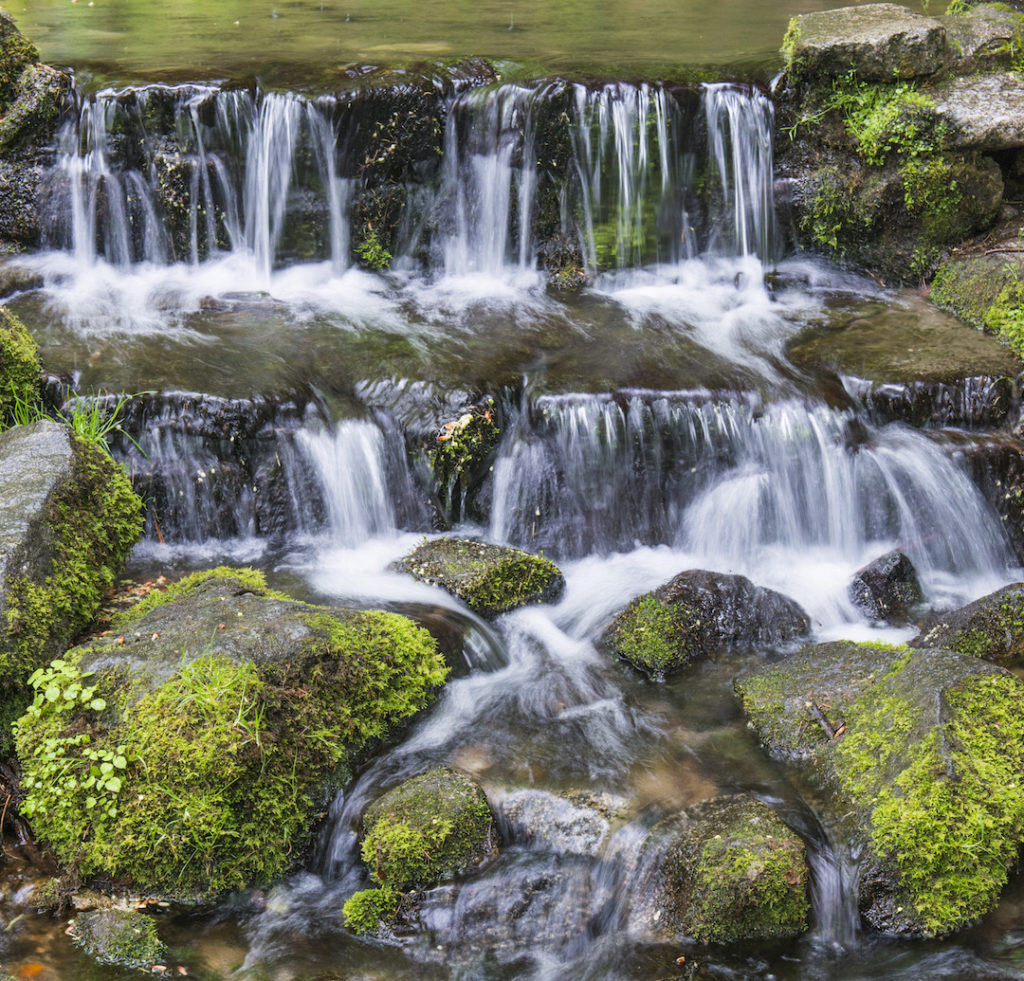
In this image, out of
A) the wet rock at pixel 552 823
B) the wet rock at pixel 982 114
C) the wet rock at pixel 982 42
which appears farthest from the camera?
the wet rock at pixel 982 42

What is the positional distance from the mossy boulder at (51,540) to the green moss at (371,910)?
5.43 feet

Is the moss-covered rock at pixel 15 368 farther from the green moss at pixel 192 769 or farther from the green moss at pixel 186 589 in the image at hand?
the green moss at pixel 192 769

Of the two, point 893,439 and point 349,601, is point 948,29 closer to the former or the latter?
point 893,439

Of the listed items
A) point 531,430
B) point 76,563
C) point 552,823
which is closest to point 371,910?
point 552,823

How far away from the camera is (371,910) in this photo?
3932 mm

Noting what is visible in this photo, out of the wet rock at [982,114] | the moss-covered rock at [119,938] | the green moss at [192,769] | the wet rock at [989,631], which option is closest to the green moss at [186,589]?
the green moss at [192,769]

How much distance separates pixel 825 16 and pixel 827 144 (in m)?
1.39

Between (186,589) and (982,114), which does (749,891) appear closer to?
(186,589)

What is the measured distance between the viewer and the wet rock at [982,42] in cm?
896

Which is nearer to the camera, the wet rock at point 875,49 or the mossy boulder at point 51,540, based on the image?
the mossy boulder at point 51,540

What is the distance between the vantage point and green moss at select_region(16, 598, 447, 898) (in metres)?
3.92

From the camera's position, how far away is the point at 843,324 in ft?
26.6

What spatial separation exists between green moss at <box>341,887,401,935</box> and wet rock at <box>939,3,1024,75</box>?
8.41 m

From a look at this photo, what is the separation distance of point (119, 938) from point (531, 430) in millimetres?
4115
